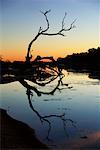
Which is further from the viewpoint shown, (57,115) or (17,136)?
(57,115)

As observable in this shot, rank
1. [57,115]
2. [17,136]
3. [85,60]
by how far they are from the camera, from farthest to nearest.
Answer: [85,60] → [57,115] → [17,136]

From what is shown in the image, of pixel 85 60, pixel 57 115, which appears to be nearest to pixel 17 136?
pixel 57 115

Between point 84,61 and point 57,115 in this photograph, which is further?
point 84,61

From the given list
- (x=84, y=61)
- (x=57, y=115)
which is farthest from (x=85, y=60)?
(x=57, y=115)

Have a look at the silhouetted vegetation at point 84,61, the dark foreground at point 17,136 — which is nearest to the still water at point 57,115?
the dark foreground at point 17,136

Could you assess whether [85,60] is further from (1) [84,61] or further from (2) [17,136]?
(2) [17,136]

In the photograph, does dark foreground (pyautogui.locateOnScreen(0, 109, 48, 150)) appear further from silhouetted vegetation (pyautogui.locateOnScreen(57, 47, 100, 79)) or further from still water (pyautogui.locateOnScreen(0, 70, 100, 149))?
silhouetted vegetation (pyautogui.locateOnScreen(57, 47, 100, 79))

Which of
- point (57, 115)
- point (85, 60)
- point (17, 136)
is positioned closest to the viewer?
point (17, 136)

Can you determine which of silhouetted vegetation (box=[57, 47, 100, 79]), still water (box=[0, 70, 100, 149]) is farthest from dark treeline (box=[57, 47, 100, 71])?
still water (box=[0, 70, 100, 149])

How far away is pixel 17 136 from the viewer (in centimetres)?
880

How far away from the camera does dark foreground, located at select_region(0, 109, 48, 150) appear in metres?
7.71

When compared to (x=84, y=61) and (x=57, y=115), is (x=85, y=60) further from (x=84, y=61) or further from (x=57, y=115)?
(x=57, y=115)

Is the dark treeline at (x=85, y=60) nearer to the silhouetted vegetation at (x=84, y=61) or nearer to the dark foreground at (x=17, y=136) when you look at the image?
the silhouetted vegetation at (x=84, y=61)

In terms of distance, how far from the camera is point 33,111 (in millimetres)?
13430
